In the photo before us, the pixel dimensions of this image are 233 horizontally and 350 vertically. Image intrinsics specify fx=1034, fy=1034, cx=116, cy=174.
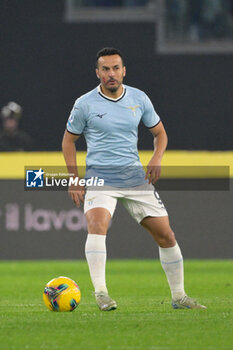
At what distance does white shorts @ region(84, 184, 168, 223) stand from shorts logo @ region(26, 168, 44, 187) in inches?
291

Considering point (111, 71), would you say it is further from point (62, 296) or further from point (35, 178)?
point (35, 178)

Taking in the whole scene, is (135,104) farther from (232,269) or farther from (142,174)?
(232,269)

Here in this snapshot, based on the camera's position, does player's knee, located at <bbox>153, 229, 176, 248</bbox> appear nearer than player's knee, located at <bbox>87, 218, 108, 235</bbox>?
No

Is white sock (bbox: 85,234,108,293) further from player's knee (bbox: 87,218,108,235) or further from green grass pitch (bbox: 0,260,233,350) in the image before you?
green grass pitch (bbox: 0,260,233,350)

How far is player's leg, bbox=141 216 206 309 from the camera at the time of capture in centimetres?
806

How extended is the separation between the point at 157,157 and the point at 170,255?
0.78 metres

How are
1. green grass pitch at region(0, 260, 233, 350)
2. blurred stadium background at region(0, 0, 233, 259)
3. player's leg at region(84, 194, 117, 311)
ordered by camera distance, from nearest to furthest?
green grass pitch at region(0, 260, 233, 350)
player's leg at region(84, 194, 117, 311)
blurred stadium background at region(0, 0, 233, 259)

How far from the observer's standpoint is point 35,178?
16.0m

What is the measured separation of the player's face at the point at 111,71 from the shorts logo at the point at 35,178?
7413 mm

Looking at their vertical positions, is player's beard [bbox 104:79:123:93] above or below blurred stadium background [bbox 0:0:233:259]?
above

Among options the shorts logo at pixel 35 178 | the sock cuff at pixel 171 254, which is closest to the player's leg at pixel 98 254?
the sock cuff at pixel 171 254

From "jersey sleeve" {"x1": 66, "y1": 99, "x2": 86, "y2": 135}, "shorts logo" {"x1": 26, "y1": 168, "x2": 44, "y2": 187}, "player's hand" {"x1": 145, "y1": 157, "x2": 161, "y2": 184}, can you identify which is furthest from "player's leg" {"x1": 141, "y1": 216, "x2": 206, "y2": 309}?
"shorts logo" {"x1": 26, "y1": 168, "x2": 44, "y2": 187}

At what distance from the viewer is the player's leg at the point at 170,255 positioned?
26.5 ft

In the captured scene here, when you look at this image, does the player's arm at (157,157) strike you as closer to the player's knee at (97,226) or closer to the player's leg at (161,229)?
the player's leg at (161,229)
